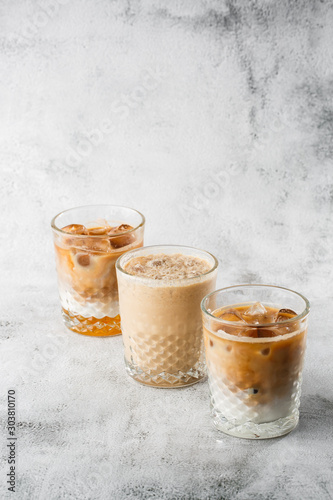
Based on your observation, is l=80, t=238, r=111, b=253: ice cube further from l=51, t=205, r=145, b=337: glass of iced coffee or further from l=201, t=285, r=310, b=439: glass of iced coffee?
l=201, t=285, r=310, b=439: glass of iced coffee

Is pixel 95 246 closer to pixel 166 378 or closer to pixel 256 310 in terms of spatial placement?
pixel 166 378

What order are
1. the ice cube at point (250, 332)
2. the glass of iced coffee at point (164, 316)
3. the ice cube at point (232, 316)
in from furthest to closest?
the glass of iced coffee at point (164, 316)
the ice cube at point (232, 316)
the ice cube at point (250, 332)

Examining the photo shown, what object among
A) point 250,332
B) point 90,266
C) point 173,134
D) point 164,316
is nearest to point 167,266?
point 164,316

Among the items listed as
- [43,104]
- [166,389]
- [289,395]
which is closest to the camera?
[289,395]

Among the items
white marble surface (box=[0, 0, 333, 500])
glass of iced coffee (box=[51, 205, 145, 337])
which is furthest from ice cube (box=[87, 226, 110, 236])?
white marble surface (box=[0, 0, 333, 500])

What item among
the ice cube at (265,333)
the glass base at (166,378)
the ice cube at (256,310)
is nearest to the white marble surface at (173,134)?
the glass base at (166,378)

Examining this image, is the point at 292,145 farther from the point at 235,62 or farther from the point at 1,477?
the point at 1,477

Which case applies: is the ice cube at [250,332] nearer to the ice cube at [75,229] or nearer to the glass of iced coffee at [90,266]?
the glass of iced coffee at [90,266]

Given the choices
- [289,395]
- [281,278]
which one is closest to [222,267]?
[281,278]
